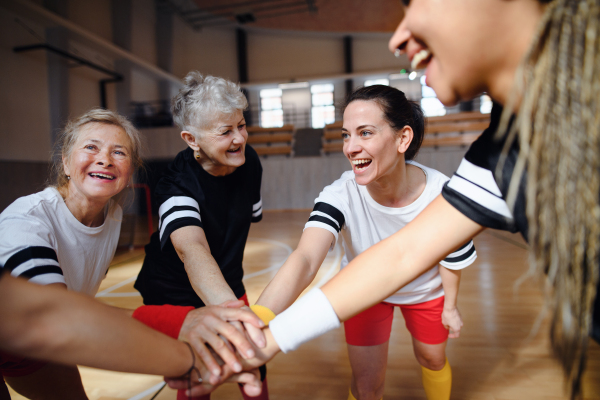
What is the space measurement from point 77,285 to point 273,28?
1529 cm

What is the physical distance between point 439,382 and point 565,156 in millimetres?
1471

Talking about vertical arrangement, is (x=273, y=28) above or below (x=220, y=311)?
above

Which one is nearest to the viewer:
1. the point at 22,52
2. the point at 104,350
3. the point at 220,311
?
the point at 104,350

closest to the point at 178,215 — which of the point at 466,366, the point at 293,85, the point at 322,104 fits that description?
the point at 466,366

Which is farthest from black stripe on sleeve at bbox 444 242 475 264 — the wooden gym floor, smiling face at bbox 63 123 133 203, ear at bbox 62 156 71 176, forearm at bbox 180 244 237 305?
ear at bbox 62 156 71 176

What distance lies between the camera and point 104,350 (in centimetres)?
71

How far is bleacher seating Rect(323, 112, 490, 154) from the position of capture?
432 inches

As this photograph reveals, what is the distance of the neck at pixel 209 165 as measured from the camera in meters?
1.60

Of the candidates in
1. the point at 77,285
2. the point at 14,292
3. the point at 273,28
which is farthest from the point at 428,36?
the point at 273,28

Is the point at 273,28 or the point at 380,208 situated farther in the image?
the point at 273,28

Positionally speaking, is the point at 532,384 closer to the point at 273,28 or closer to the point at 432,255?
the point at 432,255

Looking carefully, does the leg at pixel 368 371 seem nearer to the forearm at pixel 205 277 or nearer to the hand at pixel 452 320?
the hand at pixel 452 320

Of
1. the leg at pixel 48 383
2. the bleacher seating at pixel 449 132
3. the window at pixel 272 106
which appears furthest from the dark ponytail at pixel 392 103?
the window at pixel 272 106

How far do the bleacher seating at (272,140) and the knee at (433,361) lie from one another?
10761 millimetres
